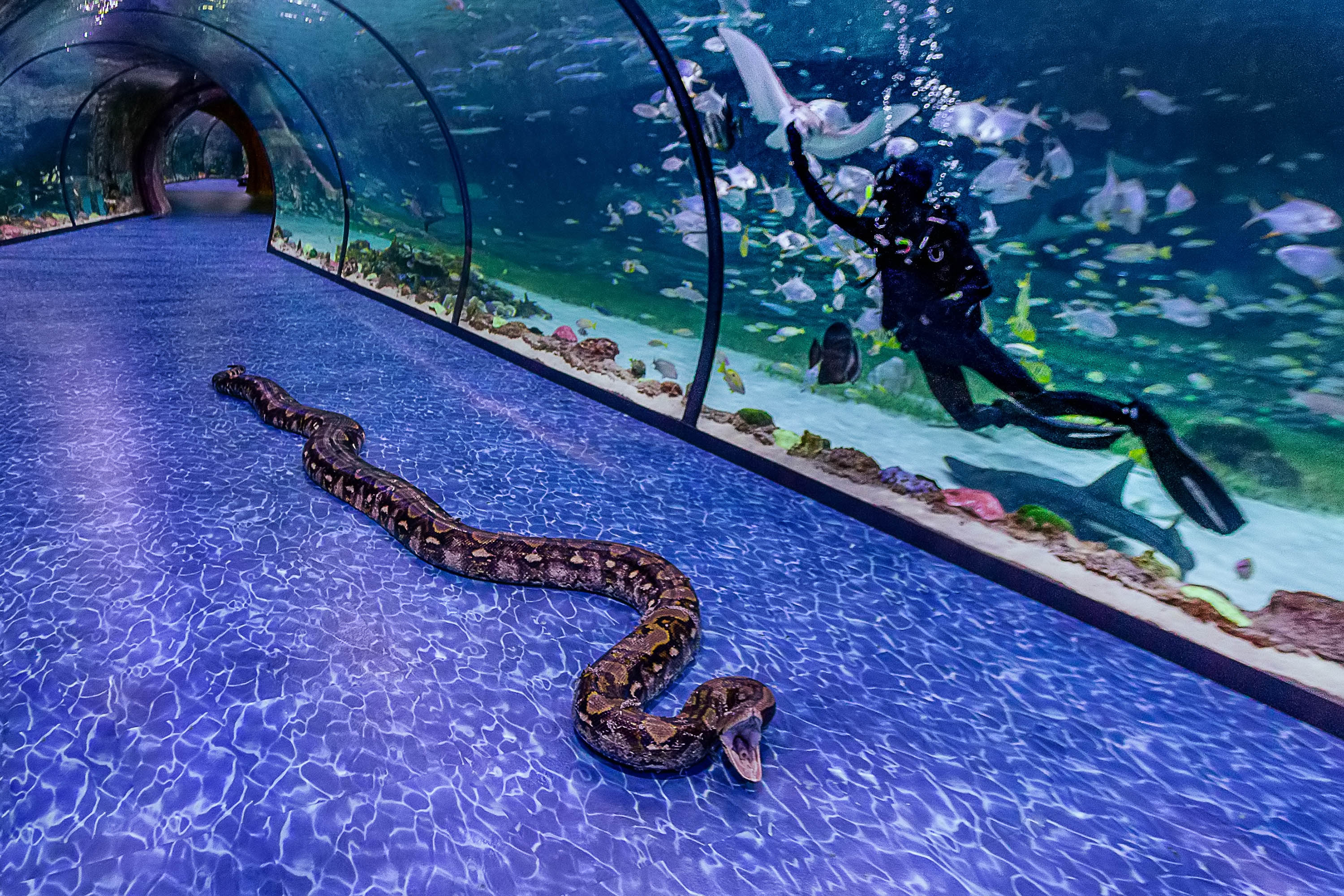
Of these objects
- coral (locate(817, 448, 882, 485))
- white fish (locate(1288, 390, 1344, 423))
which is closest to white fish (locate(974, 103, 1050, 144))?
white fish (locate(1288, 390, 1344, 423))

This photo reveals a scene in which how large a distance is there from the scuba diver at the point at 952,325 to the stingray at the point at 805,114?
5.6 inches

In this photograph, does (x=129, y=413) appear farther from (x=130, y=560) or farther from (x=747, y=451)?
(x=747, y=451)

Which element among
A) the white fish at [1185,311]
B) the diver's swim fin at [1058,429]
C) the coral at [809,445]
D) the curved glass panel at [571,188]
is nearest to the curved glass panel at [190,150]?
the curved glass panel at [571,188]

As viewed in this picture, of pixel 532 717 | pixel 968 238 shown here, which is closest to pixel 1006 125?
pixel 968 238

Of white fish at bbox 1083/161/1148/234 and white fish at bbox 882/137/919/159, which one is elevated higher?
white fish at bbox 882/137/919/159

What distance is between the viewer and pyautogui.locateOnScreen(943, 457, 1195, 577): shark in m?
4.23

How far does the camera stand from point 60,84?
16625mm

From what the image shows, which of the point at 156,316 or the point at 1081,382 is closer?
the point at 1081,382

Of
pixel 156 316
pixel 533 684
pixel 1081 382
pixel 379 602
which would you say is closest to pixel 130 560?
pixel 379 602

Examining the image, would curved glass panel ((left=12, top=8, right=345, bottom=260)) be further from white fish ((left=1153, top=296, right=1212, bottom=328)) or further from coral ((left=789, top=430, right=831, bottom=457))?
white fish ((left=1153, top=296, right=1212, bottom=328))

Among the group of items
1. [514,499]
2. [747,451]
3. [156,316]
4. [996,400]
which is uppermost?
[996,400]

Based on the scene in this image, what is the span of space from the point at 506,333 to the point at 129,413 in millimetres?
4804

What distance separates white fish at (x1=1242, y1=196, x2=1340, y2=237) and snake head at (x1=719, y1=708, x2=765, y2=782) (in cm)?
367

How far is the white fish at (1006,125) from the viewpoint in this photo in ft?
14.3
